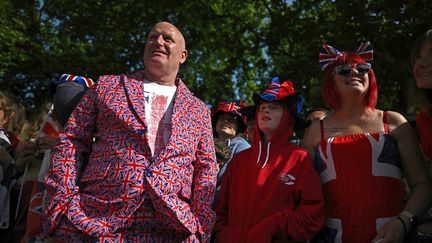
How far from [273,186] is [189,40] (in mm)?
11589

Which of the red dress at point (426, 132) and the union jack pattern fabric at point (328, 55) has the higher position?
the union jack pattern fabric at point (328, 55)

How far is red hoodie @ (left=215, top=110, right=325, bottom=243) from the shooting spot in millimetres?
3075

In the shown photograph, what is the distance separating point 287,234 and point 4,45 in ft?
40.7

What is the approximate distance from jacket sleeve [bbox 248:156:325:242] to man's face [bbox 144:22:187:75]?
45.2 inches

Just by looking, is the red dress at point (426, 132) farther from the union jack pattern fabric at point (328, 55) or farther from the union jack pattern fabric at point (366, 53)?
the union jack pattern fabric at point (328, 55)

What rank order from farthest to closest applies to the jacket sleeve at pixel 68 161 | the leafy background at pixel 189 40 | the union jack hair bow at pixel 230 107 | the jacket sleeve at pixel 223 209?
the leafy background at pixel 189 40 → the union jack hair bow at pixel 230 107 → the jacket sleeve at pixel 223 209 → the jacket sleeve at pixel 68 161

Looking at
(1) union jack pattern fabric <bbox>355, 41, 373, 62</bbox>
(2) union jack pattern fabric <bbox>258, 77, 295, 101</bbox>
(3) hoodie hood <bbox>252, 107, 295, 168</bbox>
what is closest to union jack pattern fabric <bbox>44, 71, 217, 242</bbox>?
(3) hoodie hood <bbox>252, 107, 295, 168</bbox>

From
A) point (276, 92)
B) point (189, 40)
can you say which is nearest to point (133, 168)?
point (276, 92)

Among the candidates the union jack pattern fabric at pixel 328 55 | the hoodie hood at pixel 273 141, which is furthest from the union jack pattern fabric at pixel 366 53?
the hoodie hood at pixel 273 141

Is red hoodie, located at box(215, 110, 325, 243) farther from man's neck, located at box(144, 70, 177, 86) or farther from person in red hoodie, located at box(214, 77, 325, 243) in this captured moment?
man's neck, located at box(144, 70, 177, 86)

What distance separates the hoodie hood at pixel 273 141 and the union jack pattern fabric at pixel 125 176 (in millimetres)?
341

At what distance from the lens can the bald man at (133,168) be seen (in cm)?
294

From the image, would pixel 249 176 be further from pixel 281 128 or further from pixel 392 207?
pixel 392 207

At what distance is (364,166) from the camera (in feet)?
10.5
